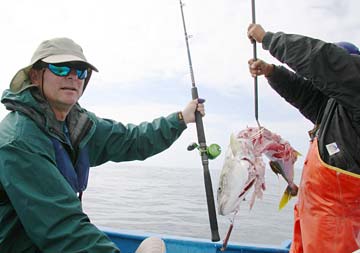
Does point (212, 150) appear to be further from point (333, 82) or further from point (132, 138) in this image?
point (333, 82)

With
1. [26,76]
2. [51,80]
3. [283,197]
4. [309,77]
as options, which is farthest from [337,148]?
[26,76]

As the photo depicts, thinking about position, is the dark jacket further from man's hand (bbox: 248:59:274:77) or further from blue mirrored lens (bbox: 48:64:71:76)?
blue mirrored lens (bbox: 48:64:71:76)

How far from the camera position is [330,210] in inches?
105

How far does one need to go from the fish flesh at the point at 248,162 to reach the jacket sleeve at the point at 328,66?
1.91 feet

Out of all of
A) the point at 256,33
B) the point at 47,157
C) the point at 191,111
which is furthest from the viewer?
the point at 191,111

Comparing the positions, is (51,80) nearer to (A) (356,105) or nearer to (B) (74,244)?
(B) (74,244)

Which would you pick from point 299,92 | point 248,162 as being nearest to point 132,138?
point 248,162

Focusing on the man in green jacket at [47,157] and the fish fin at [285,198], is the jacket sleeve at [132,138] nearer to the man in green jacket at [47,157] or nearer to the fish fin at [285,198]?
the man in green jacket at [47,157]

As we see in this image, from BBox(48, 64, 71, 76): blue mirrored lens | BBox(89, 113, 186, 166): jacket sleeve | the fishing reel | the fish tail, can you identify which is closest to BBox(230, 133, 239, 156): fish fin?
the fishing reel

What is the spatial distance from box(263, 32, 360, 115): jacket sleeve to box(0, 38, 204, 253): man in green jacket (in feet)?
5.37

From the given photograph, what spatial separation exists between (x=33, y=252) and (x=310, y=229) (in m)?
2.00

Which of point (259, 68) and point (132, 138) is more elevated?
point (259, 68)

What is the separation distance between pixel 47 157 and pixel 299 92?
2463 mm

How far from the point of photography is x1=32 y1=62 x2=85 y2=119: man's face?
9.01ft
